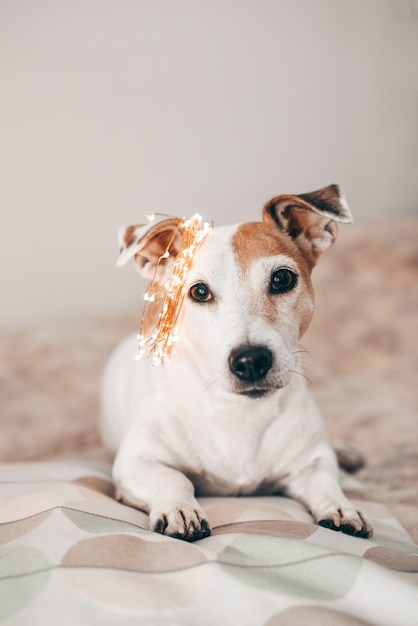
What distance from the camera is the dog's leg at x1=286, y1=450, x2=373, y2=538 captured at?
1475mm

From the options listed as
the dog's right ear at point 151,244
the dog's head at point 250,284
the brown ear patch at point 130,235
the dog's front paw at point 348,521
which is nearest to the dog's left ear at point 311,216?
the dog's head at point 250,284

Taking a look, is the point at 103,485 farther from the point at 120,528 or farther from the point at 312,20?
the point at 312,20

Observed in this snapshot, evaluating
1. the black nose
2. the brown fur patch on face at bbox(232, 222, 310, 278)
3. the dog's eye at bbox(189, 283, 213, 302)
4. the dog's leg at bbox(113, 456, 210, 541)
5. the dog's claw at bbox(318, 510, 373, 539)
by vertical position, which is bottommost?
the dog's claw at bbox(318, 510, 373, 539)

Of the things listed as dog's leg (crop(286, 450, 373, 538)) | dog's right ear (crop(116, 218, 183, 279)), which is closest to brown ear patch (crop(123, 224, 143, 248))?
dog's right ear (crop(116, 218, 183, 279))

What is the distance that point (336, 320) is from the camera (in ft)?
12.1

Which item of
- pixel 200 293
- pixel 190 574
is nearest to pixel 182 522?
pixel 190 574

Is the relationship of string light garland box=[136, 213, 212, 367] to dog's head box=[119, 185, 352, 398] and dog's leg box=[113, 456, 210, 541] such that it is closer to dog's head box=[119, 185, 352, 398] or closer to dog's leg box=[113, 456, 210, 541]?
dog's head box=[119, 185, 352, 398]

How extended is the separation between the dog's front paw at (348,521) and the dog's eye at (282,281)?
0.57 m

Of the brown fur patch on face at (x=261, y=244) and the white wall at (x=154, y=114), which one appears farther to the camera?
the white wall at (x=154, y=114)

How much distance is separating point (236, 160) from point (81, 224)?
1.07 m

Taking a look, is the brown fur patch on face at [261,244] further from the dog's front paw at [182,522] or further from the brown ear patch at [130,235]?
the dog's front paw at [182,522]

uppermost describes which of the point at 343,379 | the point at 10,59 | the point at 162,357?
the point at 10,59

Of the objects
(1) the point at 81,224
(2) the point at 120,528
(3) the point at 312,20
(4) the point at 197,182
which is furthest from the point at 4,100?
(2) the point at 120,528

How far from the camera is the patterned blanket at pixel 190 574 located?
975 millimetres
